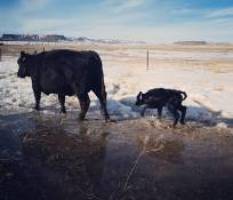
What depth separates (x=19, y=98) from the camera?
11.7 meters

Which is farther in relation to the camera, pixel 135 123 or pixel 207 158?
pixel 135 123

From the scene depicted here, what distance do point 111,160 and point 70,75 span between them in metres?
3.75

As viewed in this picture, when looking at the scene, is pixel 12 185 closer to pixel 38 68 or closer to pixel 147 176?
pixel 147 176

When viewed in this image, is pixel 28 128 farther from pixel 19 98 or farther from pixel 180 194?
pixel 180 194

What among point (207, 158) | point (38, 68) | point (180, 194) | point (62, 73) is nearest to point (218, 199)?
point (180, 194)

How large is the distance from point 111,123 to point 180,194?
4.41 m

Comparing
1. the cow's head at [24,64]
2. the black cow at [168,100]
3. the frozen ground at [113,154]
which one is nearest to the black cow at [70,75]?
the cow's head at [24,64]

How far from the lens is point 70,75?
9484 mm

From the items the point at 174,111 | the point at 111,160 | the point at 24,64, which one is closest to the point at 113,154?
the point at 111,160

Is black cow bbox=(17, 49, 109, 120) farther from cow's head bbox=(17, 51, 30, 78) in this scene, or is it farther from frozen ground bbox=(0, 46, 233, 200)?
frozen ground bbox=(0, 46, 233, 200)

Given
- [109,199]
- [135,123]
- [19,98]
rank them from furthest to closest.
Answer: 1. [19,98]
2. [135,123]
3. [109,199]

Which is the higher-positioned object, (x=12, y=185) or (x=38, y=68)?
(x=38, y=68)

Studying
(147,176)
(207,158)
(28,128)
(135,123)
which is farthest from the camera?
(135,123)

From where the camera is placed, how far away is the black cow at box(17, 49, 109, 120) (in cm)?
934
